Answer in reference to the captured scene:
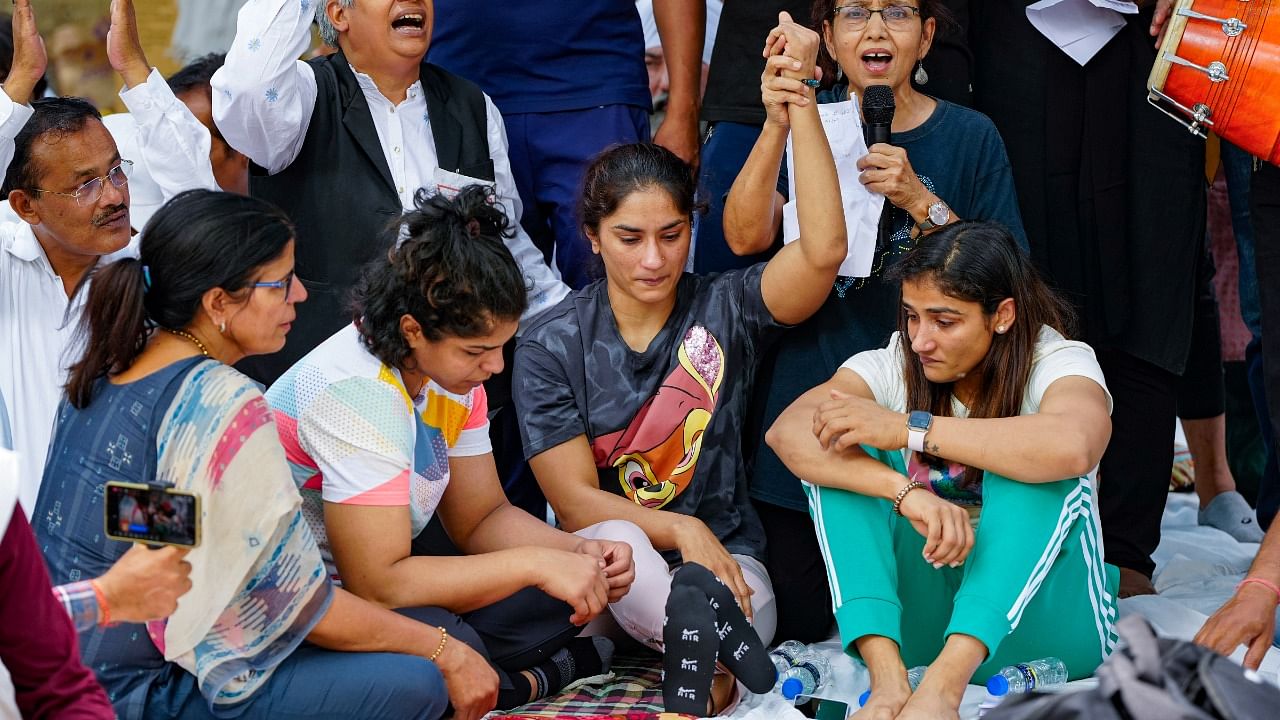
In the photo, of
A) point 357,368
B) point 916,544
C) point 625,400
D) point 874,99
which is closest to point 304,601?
point 357,368

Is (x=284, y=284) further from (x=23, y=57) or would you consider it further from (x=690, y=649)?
(x=23, y=57)

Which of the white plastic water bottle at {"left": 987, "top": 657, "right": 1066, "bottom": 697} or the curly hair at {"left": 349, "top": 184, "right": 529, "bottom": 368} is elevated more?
the curly hair at {"left": 349, "top": 184, "right": 529, "bottom": 368}

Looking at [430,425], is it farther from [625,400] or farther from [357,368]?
[625,400]

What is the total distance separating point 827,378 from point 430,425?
1.02 metres

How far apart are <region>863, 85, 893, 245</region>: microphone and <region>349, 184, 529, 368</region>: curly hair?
96cm

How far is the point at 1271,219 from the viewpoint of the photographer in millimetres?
3320

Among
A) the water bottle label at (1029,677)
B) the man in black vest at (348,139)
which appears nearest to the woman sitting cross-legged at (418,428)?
the man in black vest at (348,139)

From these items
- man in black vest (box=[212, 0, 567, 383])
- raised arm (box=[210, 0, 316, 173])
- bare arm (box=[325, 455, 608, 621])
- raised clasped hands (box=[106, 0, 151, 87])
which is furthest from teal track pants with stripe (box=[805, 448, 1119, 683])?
raised clasped hands (box=[106, 0, 151, 87])

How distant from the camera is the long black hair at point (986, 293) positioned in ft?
9.82

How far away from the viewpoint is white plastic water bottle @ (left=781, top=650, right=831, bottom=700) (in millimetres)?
3008

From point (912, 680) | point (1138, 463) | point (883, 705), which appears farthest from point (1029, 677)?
point (1138, 463)

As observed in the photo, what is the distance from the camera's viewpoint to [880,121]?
3.28 meters

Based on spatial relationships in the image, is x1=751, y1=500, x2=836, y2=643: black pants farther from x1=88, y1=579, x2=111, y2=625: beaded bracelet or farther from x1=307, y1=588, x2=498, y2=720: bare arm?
x1=88, y1=579, x2=111, y2=625: beaded bracelet

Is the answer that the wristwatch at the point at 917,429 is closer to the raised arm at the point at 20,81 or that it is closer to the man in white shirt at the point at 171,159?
the man in white shirt at the point at 171,159
